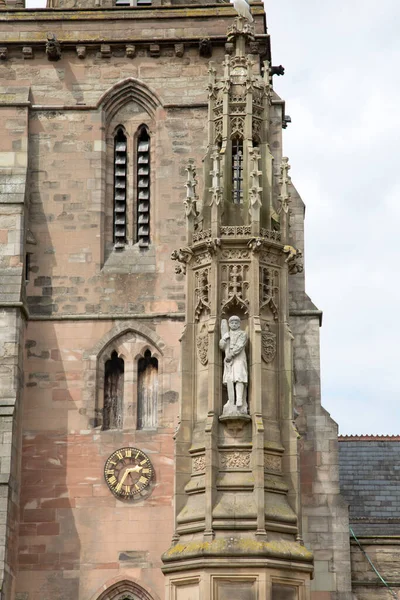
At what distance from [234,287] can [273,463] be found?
298cm

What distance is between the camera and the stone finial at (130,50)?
28.9 meters

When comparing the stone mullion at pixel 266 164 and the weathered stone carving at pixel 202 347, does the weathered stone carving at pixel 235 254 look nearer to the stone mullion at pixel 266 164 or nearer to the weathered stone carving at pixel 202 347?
the stone mullion at pixel 266 164

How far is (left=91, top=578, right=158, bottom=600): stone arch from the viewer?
25.5m

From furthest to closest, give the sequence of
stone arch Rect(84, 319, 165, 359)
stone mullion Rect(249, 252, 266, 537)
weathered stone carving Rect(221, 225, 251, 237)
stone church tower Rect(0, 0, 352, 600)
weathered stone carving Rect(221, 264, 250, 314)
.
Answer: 1. stone arch Rect(84, 319, 165, 359)
2. weathered stone carving Rect(221, 225, 251, 237)
3. weathered stone carving Rect(221, 264, 250, 314)
4. stone church tower Rect(0, 0, 352, 600)
5. stone mullion Rect(249, 252, 266, 537)

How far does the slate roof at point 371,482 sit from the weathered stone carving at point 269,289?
7.56 m

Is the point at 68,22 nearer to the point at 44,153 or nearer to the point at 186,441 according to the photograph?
the point at 44,153

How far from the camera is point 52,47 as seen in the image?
28.7 meters

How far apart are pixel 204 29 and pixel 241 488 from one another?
1141 centimetres

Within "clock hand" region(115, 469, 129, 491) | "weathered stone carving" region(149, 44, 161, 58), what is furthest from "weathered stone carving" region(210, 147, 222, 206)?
"clock hand" region(115, 469, 129, 491)

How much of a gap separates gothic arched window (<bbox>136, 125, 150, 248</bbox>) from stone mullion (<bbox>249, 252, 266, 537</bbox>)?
223 inches

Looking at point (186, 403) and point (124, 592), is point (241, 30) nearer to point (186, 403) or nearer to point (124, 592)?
point (186, 403)

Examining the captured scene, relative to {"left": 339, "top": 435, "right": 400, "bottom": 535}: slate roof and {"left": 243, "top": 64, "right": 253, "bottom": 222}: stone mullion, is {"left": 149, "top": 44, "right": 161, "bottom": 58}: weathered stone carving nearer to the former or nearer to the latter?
{"left": 243, "top": 64, "right": 253, "bottom": 222}: stone mullion

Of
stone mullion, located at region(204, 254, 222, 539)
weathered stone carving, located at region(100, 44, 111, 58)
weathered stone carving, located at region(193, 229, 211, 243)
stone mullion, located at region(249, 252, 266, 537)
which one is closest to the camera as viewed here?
stone mullion, located at region(249, 252, 266, 537)

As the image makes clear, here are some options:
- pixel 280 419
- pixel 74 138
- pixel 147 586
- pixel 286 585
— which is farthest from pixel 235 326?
pixel 74 138
